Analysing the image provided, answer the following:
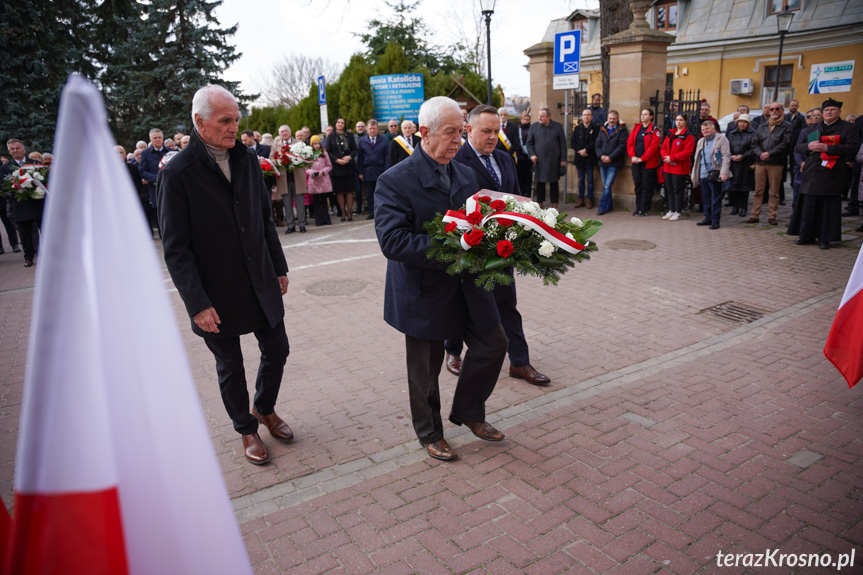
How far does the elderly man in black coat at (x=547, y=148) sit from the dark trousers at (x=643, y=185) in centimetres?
164

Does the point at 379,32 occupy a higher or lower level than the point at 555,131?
higher

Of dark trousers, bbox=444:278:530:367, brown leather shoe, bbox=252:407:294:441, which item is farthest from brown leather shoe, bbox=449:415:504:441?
brown leather shoe, bbox=252:407:294:441

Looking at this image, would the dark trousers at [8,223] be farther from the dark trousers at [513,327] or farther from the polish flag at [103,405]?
the polish flag at [103,405]

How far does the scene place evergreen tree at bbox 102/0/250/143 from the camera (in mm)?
25391

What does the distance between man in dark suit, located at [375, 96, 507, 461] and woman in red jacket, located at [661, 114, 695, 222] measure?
374 inches

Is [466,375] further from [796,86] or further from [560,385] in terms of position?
[796,86]

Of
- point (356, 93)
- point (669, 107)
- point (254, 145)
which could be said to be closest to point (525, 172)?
point (669, 107)

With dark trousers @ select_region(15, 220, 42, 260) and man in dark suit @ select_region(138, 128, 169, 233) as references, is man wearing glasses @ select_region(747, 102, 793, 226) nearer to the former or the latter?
man in dark suit @ select_region(138, 128, 169, 233)

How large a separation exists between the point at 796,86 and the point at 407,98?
2362cm

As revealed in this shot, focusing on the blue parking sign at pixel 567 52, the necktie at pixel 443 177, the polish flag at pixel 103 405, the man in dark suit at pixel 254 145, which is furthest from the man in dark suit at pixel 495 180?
the blue parking sign at pixel 567 52

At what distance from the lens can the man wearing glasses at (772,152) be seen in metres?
10.9

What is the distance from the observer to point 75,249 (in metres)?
1.15

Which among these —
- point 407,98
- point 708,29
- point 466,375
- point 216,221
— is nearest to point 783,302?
point 466,375

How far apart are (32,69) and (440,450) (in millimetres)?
24816
